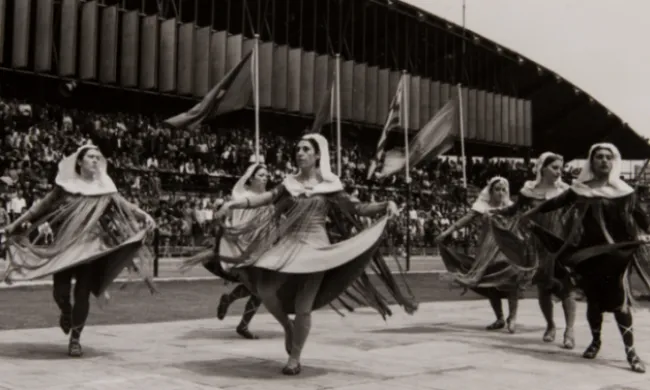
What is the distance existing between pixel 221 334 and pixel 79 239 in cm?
221

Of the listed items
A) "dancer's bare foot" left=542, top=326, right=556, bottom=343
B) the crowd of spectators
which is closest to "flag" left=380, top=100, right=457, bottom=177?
the crowd of spectators

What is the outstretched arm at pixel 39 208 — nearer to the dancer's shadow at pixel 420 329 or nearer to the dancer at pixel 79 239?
the dancer at pixel 79 239

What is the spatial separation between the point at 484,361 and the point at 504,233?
2.36 metres

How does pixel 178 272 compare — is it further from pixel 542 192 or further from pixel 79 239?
pixel 79 239

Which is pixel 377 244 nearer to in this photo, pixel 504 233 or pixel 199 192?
pixel 504 233

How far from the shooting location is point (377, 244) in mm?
6629

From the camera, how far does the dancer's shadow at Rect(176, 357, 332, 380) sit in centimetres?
637

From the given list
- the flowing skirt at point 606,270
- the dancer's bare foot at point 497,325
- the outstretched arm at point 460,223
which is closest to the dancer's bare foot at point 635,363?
the flowing skirt at point 606,270

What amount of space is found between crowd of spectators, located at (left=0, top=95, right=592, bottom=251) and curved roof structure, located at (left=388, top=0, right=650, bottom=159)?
50.8 ft

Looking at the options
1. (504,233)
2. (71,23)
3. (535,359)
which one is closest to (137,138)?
(71,23)

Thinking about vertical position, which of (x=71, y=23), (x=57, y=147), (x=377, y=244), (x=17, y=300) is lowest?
(x=17, y=300)

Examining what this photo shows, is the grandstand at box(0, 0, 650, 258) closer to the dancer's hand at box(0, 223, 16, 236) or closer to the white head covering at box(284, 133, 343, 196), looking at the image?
the dancer's hand at box(0, 223, 16, 236)

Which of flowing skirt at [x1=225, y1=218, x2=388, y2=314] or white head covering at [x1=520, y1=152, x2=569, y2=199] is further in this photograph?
white head covering at [x1=520, y1=152, x2=569, y2=199]

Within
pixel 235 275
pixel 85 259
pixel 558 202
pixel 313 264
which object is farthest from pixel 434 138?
pixel 313 264
